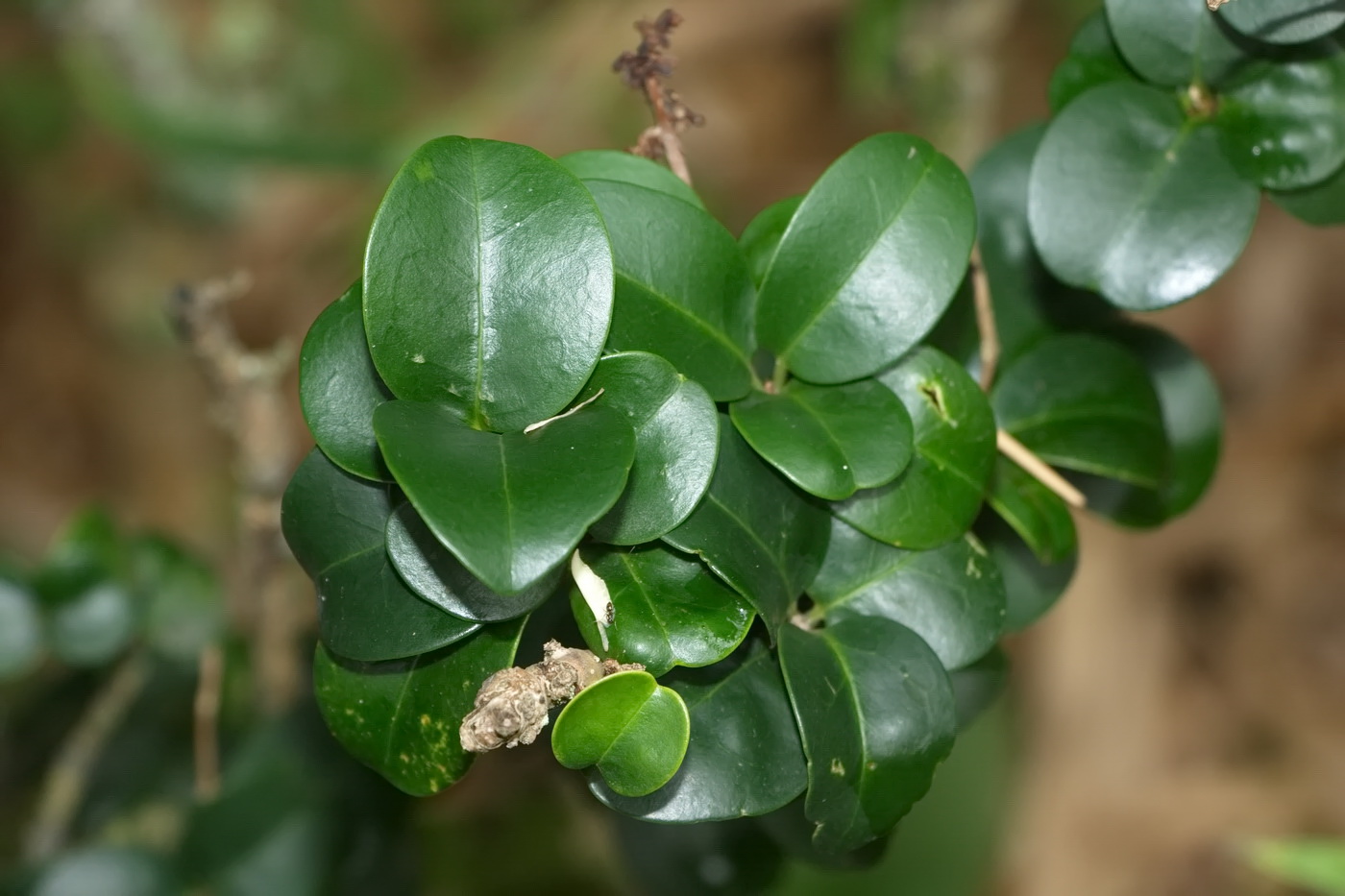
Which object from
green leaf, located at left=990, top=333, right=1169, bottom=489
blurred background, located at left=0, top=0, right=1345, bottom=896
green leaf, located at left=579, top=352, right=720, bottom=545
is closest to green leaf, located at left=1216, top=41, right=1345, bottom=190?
green leaf, located at left=990, top=333, right=1169, bottom=489

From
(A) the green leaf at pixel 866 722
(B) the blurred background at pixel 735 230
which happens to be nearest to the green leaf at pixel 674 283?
(A) the green leaf at pixel 866 722

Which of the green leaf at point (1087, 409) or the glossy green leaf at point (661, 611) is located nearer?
the glossy green leaf at point (661, 611)

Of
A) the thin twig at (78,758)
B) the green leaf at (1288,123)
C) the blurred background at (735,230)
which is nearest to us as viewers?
the green leaf at (1288,123)

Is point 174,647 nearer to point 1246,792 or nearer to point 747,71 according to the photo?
point 1246,792

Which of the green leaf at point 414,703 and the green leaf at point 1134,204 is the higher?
the green leaf at point 1134,204

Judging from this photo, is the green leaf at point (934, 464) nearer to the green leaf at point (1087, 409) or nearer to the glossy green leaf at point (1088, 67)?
the green leaf at point (1087, 409)

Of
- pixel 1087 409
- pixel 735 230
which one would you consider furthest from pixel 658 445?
pixel 735 230

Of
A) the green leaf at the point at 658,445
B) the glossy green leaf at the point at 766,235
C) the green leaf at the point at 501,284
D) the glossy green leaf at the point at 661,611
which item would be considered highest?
the green leaf at the point at 501,284
